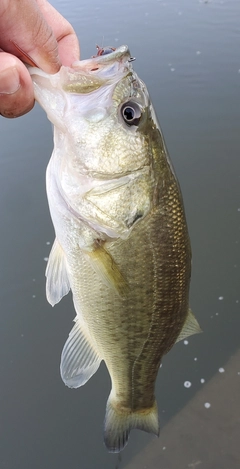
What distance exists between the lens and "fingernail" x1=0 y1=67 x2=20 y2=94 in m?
0.96

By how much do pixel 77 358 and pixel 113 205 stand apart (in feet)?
2.00

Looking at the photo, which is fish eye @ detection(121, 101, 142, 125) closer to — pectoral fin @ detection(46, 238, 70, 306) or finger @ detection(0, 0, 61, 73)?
finger @ detection(0, 0, 61, 73)

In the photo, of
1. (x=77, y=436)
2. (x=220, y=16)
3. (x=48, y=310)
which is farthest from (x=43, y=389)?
(x=220, y=16)

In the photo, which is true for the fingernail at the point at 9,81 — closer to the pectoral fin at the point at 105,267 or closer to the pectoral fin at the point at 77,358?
the pectoral fin at the point at 105,267

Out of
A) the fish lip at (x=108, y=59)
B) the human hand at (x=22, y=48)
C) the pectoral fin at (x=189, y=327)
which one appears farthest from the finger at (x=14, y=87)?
the pectoral fin at (x=189, y=327)

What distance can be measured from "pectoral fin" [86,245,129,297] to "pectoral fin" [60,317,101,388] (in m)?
0.30

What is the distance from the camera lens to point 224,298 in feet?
10.3

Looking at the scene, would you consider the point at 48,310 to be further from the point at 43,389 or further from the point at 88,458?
the point at 88,458

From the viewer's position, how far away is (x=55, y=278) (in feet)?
4.75

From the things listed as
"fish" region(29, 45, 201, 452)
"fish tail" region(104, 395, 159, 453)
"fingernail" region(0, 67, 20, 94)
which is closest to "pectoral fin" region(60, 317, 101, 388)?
"fish" region(29, 45, 201, 452)

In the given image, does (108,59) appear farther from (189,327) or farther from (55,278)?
(189,327)

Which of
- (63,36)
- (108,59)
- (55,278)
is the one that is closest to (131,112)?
(108,59)

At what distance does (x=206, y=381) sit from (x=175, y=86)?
3.83 m

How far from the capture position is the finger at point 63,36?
1.36 m
